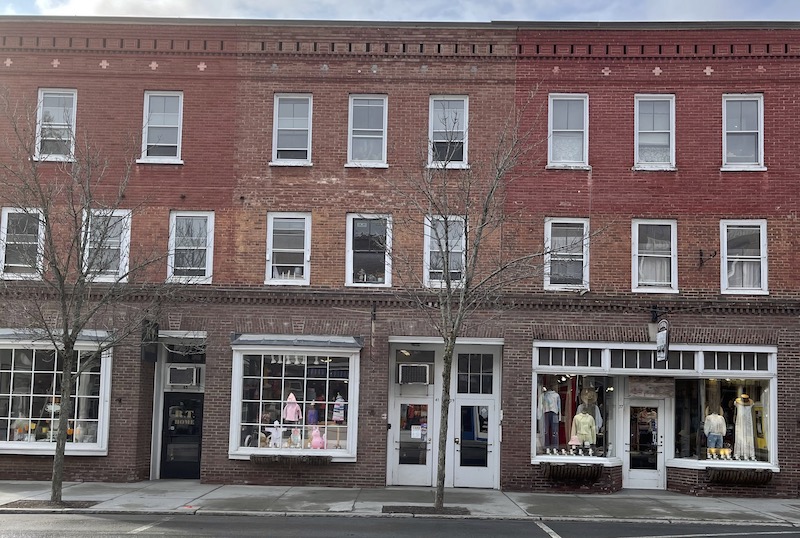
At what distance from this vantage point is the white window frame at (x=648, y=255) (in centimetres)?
1928

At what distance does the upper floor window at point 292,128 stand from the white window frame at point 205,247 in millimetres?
2098

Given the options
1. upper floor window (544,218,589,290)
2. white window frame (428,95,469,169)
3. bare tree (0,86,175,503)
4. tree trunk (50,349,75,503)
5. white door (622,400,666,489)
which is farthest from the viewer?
white door (622,400,666,489)

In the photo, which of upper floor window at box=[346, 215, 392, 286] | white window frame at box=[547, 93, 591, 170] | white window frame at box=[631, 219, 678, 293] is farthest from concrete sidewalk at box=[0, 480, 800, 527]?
white window frame at box=[547, 93, 591, 170]

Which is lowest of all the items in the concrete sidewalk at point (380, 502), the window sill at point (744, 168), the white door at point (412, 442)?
the concrete sidewalk at point (380, 502)

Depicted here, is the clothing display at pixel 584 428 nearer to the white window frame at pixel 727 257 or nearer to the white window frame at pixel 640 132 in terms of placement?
the white window frame at pixel 727 257

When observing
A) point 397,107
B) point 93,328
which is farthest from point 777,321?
point 93,328

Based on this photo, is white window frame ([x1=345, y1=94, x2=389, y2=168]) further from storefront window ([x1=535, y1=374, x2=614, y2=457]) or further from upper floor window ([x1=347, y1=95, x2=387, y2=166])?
storefront window ([x1=535, y1=374, x2=614, y2=457])

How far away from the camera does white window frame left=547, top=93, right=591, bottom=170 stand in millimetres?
19562

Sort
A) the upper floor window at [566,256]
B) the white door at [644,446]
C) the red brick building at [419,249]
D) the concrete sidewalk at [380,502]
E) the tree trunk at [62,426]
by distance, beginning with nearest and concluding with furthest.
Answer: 1. the concrete sidewalk at [380,502]
2. the tree trunk at [62,426]
3. the red brick building at [419,249]
4. the upper floor window at [566,256]
5. the white door at [644,446]

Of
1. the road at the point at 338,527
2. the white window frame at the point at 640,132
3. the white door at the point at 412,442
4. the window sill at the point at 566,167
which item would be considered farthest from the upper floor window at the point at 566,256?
the road at the point at 338,527

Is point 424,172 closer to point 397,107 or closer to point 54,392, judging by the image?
point 397,107

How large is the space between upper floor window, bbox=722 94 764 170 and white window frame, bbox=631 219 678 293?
1.94 meters

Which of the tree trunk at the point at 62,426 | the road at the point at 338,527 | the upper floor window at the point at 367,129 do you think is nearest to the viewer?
the road at the point at 338,527

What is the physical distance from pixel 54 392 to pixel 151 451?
2.49 metres
